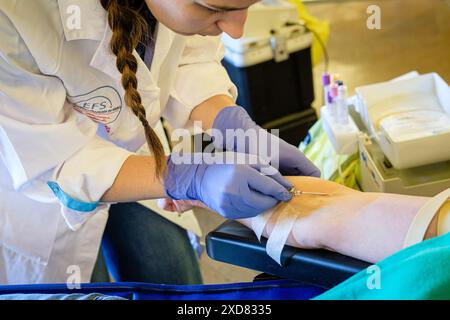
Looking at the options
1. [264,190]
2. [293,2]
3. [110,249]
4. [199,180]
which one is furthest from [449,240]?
[293,2]

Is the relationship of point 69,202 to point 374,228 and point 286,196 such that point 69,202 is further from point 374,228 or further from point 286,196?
point 374,228

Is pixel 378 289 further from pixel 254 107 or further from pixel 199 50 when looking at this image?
pixel 254 107

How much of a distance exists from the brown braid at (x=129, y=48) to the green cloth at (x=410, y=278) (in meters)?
0.43

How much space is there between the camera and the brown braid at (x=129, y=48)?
3.15 ft

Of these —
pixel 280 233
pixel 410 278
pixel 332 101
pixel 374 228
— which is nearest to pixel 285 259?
pixel 280 233

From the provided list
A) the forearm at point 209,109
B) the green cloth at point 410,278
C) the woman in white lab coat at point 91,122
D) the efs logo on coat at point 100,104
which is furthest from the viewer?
the forearm at point 209,109

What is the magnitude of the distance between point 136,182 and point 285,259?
12.6 inches

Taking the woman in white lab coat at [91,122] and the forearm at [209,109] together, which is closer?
the woman in white lab coat at [91,122]

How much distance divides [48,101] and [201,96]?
1.25 feet

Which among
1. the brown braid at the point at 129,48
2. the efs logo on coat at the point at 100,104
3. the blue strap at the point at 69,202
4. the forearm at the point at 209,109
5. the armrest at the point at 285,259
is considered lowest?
the armrest at the point at 285,259

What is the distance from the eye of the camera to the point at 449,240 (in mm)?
716

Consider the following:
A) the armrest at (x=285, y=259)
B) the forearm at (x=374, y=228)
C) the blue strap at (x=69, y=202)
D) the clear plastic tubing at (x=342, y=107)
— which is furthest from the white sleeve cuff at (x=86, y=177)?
the clear plastic tubing at (x=342, y=107)

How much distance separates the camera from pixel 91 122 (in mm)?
1109

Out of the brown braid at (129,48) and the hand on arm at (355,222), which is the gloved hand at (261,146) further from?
the brown braid at (129,48)
